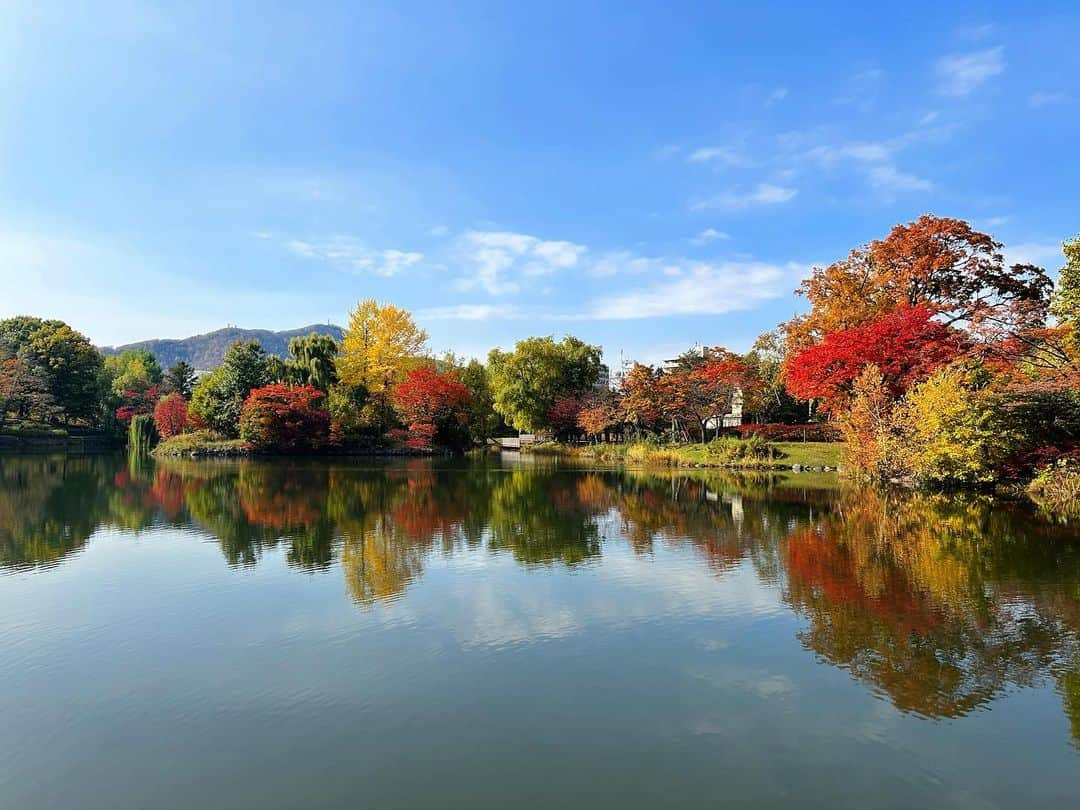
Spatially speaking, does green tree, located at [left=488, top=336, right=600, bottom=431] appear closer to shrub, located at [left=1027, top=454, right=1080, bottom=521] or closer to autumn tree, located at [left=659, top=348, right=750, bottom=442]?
autumn tree, located at [left=659, top=348, right=750, bottom=442]

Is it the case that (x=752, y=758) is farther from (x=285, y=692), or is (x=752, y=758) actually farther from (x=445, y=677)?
(x=285, y=692)

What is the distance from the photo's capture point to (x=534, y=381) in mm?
42812

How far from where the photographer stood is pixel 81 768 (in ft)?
14.0

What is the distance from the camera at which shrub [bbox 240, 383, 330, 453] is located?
34906 mm

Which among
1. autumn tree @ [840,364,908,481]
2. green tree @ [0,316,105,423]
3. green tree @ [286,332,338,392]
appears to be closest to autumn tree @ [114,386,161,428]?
green tree @ [0,316,105,423]

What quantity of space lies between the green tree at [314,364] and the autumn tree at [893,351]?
27.1 metres

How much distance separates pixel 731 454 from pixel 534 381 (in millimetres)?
16490

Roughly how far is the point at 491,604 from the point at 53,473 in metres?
24.8

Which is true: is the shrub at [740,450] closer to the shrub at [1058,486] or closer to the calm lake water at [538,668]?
the shrub at [1058,486]

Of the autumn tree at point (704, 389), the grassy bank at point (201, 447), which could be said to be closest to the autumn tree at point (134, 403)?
the grassy bank at point (201, 447)

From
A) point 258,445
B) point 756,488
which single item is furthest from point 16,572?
point 258,445

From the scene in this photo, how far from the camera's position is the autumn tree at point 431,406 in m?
37.5

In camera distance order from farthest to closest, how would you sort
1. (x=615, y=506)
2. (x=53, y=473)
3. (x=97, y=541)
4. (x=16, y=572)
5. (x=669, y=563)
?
(x=53, y=473), (x=615, y=506), (x=97, y=541), (x=669, y=563), (x=16, y=572)

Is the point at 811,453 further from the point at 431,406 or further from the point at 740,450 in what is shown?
the point at 431,406
